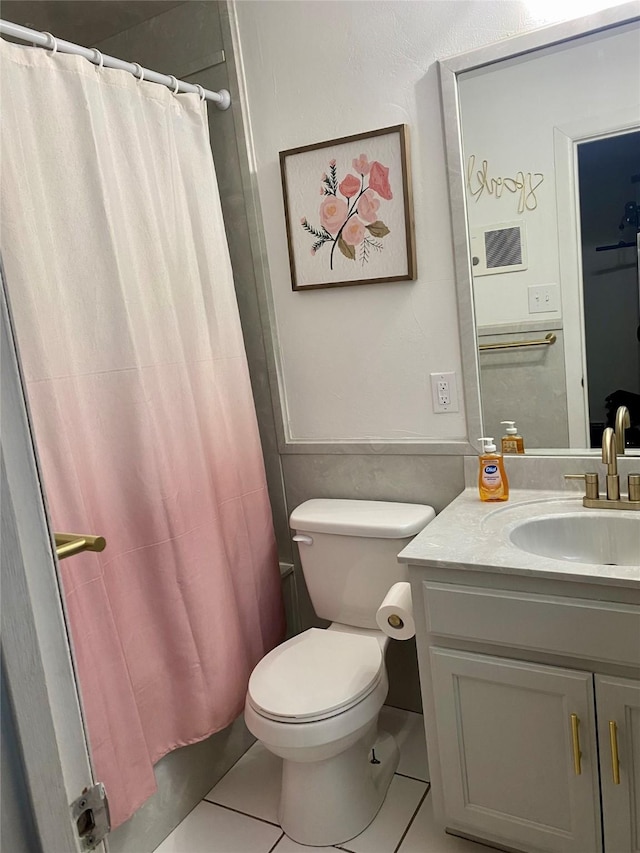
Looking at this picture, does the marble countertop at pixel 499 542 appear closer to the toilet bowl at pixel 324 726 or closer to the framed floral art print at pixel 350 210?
the toilet bowl at pixel 324 726

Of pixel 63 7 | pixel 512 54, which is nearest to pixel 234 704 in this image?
pixel 512 54

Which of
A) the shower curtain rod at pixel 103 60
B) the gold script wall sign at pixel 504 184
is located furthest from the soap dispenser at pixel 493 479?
the shower curtain rod at pixel 103 60

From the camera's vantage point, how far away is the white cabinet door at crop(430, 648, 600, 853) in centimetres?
138

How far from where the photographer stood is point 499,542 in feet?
4.88

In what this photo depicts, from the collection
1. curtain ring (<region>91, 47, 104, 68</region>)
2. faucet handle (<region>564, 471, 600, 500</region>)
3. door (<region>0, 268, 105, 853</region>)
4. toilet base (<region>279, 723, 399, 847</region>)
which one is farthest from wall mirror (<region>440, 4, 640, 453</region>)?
door (<region>0, 268, 105, 853</region>)

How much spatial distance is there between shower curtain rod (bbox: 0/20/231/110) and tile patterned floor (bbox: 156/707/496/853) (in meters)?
2.03

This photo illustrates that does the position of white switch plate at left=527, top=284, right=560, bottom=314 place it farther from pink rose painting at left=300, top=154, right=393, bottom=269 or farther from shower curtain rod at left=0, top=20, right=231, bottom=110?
shower curtain rod at left=0, top=20, right=231, bottom=110

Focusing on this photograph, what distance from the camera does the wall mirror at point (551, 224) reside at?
62.3 inches

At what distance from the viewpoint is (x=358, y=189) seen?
1898 millimetres

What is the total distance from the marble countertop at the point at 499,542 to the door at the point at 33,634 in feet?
3.04

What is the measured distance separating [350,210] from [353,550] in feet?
3.32

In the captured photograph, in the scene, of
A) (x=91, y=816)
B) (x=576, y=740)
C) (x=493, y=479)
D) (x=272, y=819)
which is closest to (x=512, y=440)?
(x=493, y=479)

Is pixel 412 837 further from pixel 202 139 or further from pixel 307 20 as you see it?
pixel 307 20

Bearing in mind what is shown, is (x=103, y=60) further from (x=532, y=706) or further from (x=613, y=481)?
(x=532, y=706)
